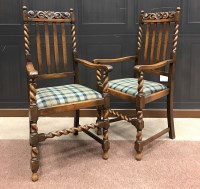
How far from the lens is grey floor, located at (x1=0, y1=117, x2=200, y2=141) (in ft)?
8.56

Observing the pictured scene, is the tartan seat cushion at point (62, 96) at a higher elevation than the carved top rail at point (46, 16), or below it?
below

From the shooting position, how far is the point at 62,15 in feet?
7.79

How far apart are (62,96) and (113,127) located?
37.8 inches

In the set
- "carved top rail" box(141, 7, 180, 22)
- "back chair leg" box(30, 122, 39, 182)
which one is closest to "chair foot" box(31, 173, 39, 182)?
"back chair leg" box(30, 122, 39, 182)

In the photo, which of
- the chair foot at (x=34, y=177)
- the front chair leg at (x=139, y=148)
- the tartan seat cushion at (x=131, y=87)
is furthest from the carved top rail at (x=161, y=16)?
the chair foot at (x=34, y=177)

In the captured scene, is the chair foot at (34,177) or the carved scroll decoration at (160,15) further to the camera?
the carved scroll decoration at (160,15)

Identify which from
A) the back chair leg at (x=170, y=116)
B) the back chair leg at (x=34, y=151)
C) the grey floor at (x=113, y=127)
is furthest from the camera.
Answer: the grey floor at (x=113, y=127)

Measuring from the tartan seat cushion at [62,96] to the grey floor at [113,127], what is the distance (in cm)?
61

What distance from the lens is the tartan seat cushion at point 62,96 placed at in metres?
1.92

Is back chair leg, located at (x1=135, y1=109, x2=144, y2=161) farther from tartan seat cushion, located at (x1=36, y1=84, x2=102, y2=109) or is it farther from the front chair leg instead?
tartan seat cushion, located at (x1=36, y1=84, x2=102, y2=109)

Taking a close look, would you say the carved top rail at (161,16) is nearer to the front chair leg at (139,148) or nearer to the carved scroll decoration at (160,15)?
the carved scroll decoration at (160,15)

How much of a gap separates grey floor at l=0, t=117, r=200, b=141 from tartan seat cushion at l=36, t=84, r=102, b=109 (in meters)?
0.61

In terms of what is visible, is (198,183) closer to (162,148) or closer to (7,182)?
(162,148)

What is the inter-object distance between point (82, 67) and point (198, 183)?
1.61m
